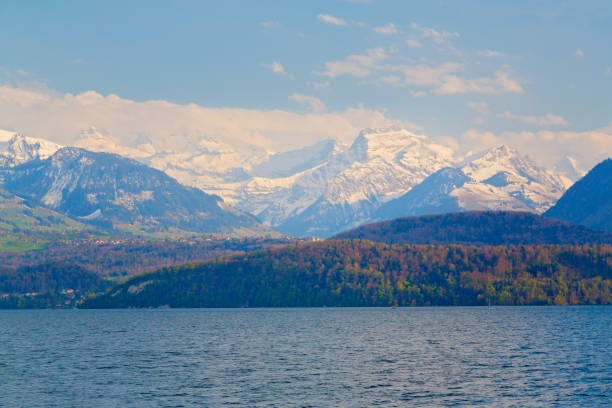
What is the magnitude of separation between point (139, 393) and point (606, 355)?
338 ft

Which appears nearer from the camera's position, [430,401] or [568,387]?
[430,401]

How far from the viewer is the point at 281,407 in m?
120

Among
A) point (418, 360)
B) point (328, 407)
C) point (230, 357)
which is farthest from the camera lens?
point (230, 357)

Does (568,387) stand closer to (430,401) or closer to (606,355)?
(430,401)

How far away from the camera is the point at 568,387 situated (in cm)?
13500

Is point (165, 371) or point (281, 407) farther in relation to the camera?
point (165, 371)

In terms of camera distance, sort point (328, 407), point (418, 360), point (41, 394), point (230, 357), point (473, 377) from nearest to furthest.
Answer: point (328, 407)
point (41, 394)
point (473, 377)
point (418, 360)
point (230, 357)

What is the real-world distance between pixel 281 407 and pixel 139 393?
2900 cm

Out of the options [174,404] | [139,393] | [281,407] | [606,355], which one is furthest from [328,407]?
[606,355]

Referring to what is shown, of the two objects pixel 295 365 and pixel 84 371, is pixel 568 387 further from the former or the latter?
pixel 84 371

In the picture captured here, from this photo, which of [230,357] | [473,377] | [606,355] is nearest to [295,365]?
[230,357]

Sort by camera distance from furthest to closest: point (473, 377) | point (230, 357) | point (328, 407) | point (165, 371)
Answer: point (230, 357)
point (165, 371)
point (473, 377)
point (328, 407)

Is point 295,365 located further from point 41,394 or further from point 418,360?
point 41,394

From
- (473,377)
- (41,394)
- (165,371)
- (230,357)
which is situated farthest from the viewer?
(230,357)
